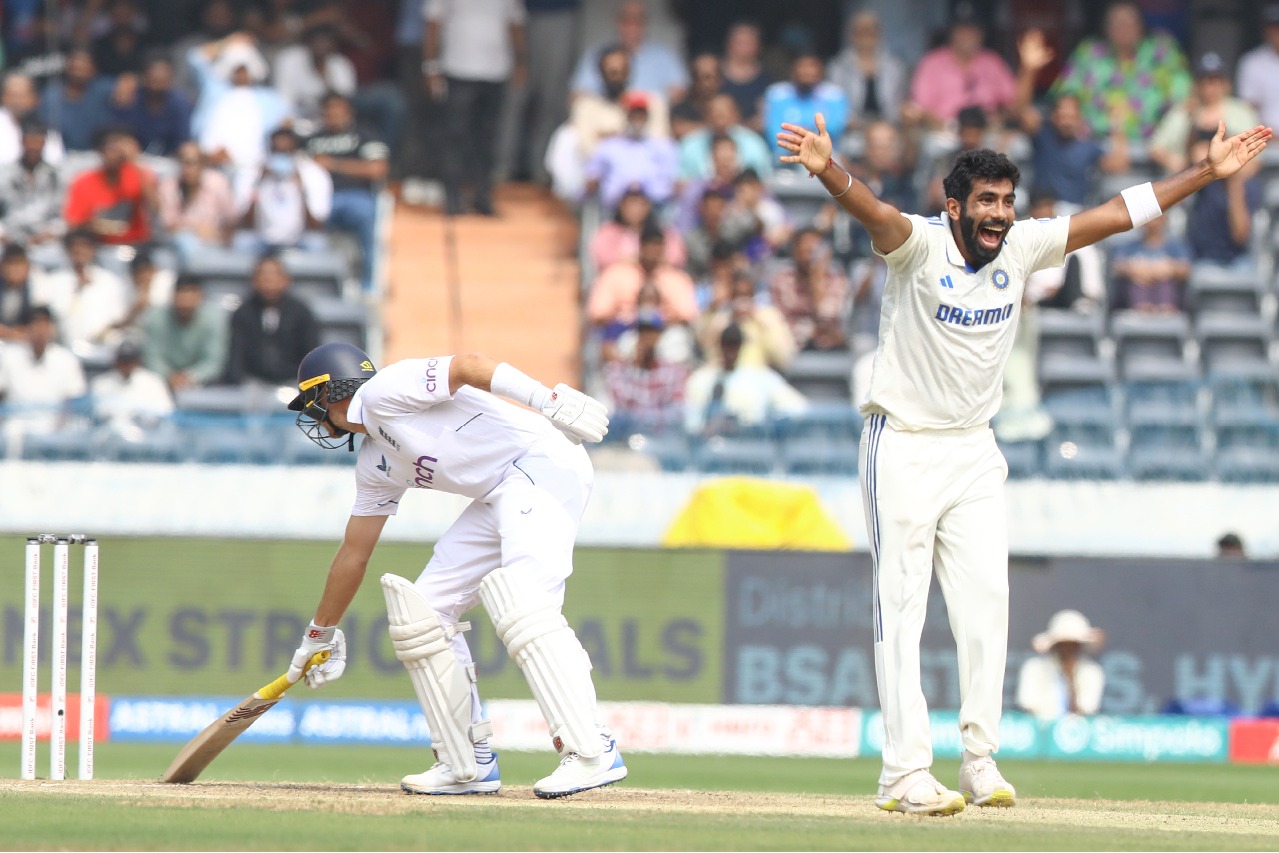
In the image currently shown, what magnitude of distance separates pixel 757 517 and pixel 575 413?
6.23 meters

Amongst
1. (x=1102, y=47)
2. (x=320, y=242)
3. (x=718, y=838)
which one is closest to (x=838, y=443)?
→ (x=320, y=242)

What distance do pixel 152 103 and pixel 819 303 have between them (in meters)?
5.58

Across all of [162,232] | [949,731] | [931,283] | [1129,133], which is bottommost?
[949,731]

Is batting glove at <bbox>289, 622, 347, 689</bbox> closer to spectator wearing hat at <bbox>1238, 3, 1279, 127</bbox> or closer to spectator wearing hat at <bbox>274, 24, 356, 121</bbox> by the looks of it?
spectator wearing hat at <bbox>274, 24, 356, 121</bbox>

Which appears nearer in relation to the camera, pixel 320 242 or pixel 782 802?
pixel 782 802

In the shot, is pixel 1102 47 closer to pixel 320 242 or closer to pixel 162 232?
pixel 320 242

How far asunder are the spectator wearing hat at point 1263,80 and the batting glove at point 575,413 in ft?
37.2

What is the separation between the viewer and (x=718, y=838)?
571 cm

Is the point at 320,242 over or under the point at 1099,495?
over

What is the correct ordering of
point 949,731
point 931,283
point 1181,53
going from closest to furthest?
1. point 931,283
2. point 949,731
3. point 1181,53

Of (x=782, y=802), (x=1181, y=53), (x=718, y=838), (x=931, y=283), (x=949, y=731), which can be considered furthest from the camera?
(x=1181, y=53)

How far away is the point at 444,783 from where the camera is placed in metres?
7.34

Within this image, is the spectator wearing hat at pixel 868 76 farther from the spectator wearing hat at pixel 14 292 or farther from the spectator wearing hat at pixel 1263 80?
the spectator wearing hat at pixel 14 292

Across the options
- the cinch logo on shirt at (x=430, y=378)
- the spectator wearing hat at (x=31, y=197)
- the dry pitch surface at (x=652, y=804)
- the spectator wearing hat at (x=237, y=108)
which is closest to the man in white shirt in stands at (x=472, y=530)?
the cinch logo on shirt at (x=430, y=378)
